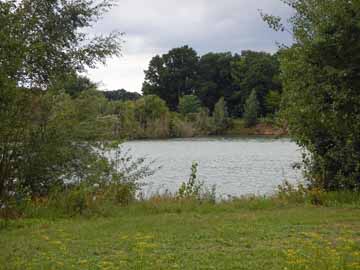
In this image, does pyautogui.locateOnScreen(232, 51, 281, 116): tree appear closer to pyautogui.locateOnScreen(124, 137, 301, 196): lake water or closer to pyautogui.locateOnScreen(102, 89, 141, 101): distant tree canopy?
pyautogui.locateOnScreen(102, 89, 141, 101): distant tree canopy

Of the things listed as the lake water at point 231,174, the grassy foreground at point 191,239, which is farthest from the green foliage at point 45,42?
the lake water at point 231,174

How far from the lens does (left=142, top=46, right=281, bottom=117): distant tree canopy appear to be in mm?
100188

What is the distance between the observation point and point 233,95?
99.6 m

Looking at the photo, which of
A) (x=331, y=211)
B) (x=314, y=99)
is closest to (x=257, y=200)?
(x=331, y=211)

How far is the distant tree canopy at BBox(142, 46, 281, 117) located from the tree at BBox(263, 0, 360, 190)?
83.3 metres

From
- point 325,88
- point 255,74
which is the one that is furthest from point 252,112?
point 325,88

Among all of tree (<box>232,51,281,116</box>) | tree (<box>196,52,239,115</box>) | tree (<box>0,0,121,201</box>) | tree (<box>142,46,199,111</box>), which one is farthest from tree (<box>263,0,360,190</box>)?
tree (<box>142,46,199,111</box>)

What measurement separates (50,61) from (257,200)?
561 cm

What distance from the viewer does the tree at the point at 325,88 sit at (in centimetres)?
678

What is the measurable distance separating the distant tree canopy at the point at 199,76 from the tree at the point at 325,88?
83278 mm

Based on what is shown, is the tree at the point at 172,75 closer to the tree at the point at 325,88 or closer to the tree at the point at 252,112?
the tree at the point at 252,112

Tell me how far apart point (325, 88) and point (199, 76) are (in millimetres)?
98600

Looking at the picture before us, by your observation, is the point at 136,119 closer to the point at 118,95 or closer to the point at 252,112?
the point at 118,95

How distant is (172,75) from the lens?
4097 inches
